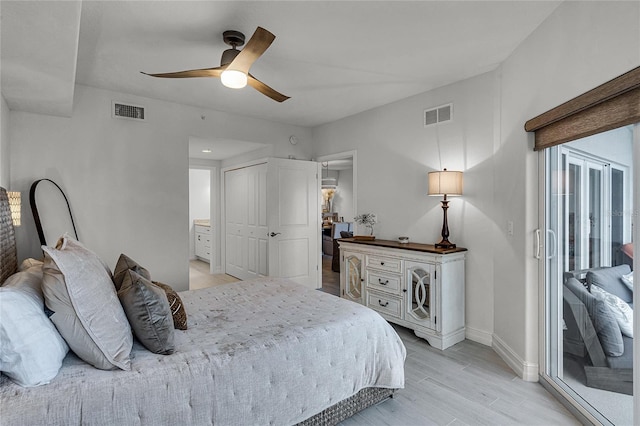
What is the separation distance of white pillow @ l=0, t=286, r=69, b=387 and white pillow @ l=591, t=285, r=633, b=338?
275 centimetres

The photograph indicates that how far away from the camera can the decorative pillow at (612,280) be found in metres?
1.78

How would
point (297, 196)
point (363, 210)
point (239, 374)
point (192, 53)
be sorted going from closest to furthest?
point (239, 374), point (192, 53), point (363, 210), point (297, 196)

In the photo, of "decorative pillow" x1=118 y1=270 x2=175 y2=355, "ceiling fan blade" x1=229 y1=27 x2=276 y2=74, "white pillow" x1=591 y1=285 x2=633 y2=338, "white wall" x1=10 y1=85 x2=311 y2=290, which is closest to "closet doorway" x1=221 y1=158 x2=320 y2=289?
"white wall" x1=10 y1=85 x2=311 y2=290

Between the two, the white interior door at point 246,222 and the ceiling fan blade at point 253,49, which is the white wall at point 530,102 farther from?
the white interior door at point 246,222

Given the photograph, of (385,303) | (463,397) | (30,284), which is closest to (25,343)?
(30,284)

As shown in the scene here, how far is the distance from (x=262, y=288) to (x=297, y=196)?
2.43 meters

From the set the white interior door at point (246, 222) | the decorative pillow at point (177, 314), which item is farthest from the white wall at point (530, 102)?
the white interior door at point (246, 222)

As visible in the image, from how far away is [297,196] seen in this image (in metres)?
5.07

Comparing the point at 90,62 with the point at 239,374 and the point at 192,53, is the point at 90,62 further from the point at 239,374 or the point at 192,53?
the point at 239,374

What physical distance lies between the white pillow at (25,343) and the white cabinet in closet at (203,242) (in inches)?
237

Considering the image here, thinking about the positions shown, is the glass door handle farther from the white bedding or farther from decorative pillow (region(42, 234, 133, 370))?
decorative pillow (region(42, 234, 133, 370))

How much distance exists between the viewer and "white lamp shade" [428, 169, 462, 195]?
129 inches

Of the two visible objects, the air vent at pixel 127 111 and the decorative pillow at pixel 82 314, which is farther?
the air vent at pixel 127 111

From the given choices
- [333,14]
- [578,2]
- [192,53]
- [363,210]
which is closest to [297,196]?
[363,210]
